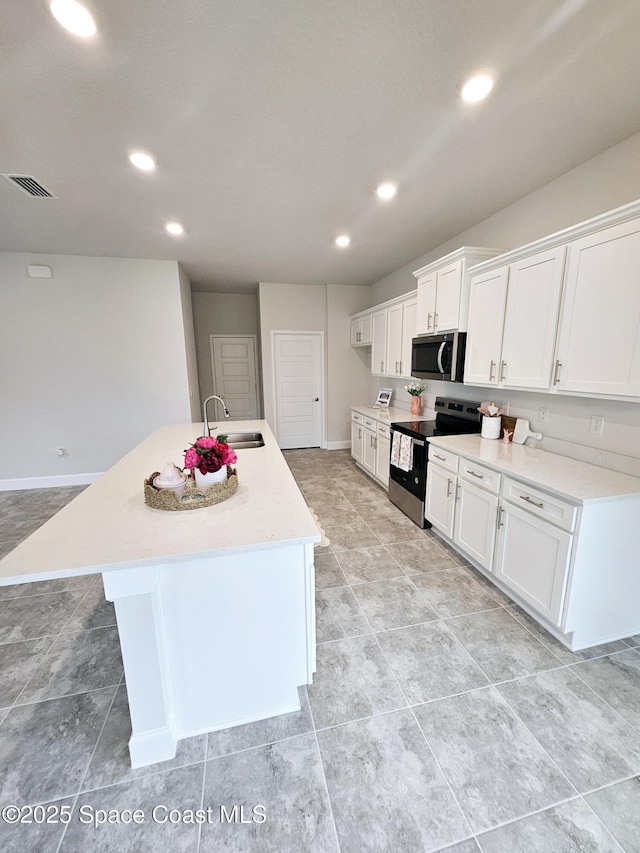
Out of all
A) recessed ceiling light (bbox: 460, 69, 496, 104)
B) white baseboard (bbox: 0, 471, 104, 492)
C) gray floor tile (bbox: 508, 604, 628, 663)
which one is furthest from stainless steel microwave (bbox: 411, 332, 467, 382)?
white baseboard (bbox: 0, 471, 104, 492)

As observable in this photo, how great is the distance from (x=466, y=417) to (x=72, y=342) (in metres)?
4.62

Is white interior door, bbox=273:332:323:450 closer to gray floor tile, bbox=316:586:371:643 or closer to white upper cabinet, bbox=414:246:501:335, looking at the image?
white upper cabinet, bbox=414:246:501:335

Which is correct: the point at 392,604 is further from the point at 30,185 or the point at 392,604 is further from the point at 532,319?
the point at 30,185

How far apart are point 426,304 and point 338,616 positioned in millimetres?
2864

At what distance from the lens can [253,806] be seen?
120 cm

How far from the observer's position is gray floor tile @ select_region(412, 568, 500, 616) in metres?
2.15

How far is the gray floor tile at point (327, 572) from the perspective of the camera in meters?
2.41

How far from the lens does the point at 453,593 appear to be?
2293 mm

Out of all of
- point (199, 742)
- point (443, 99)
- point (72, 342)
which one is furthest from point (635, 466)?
point (72, 342)

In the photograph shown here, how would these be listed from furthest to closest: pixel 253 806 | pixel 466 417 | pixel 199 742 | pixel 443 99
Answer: pixel 466 417 < pixel 443 99 < pixel 199 742 < pixel 253 806

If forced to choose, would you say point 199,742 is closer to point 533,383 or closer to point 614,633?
point 614,633

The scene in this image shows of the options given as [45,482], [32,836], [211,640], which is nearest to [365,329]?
[211,640]

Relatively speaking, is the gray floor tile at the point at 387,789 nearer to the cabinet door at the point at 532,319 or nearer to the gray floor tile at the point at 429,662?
the gray floor tile at the point at 429,662

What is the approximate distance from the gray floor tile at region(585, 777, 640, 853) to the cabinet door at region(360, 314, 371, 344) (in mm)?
4639
